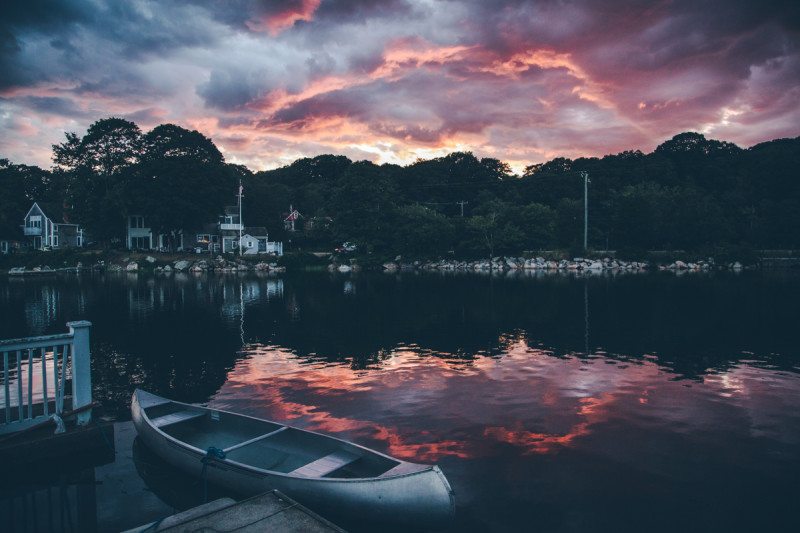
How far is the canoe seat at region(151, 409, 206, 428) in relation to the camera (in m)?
10.8

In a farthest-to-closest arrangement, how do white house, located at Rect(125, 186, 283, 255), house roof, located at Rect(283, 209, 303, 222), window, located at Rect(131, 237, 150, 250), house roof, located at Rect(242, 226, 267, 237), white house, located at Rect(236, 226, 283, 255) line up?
house roof, located at Rect(283, 209, 303, 222) → house roof, located at Rect(242, 226, 267, 237) → white house, located at Rect(236, 226, 283, 255) → window, located at Rect(131, 237, 150, 250) → white house, located at Rect(125, 186, 283, 255)

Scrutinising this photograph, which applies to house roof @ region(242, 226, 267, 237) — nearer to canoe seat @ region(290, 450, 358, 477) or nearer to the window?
the window

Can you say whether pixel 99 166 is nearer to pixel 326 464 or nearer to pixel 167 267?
pixel 167 267

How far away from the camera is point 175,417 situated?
1122cm

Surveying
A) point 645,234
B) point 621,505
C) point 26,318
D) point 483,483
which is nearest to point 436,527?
point 483,483

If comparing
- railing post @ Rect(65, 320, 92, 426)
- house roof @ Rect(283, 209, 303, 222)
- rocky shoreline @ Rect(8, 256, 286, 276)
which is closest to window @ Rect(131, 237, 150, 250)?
rocky shoreline @ Rect(8, 256, 286, 276)

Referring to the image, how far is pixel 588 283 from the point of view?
55.0 m

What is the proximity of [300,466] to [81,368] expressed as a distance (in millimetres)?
5482

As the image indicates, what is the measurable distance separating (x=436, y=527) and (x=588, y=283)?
51515 millimetres

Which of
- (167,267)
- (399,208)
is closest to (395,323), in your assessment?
(167,267)

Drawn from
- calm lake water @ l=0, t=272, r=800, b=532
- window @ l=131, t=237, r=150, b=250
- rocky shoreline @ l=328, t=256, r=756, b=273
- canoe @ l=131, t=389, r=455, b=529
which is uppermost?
window @ l=131, t=237, r=150, b=250

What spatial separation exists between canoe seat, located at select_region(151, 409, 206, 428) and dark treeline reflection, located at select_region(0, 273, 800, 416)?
4.25 m

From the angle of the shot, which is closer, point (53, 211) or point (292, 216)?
point (53, 211)

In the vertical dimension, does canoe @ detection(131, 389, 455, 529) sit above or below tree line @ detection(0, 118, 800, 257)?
below
